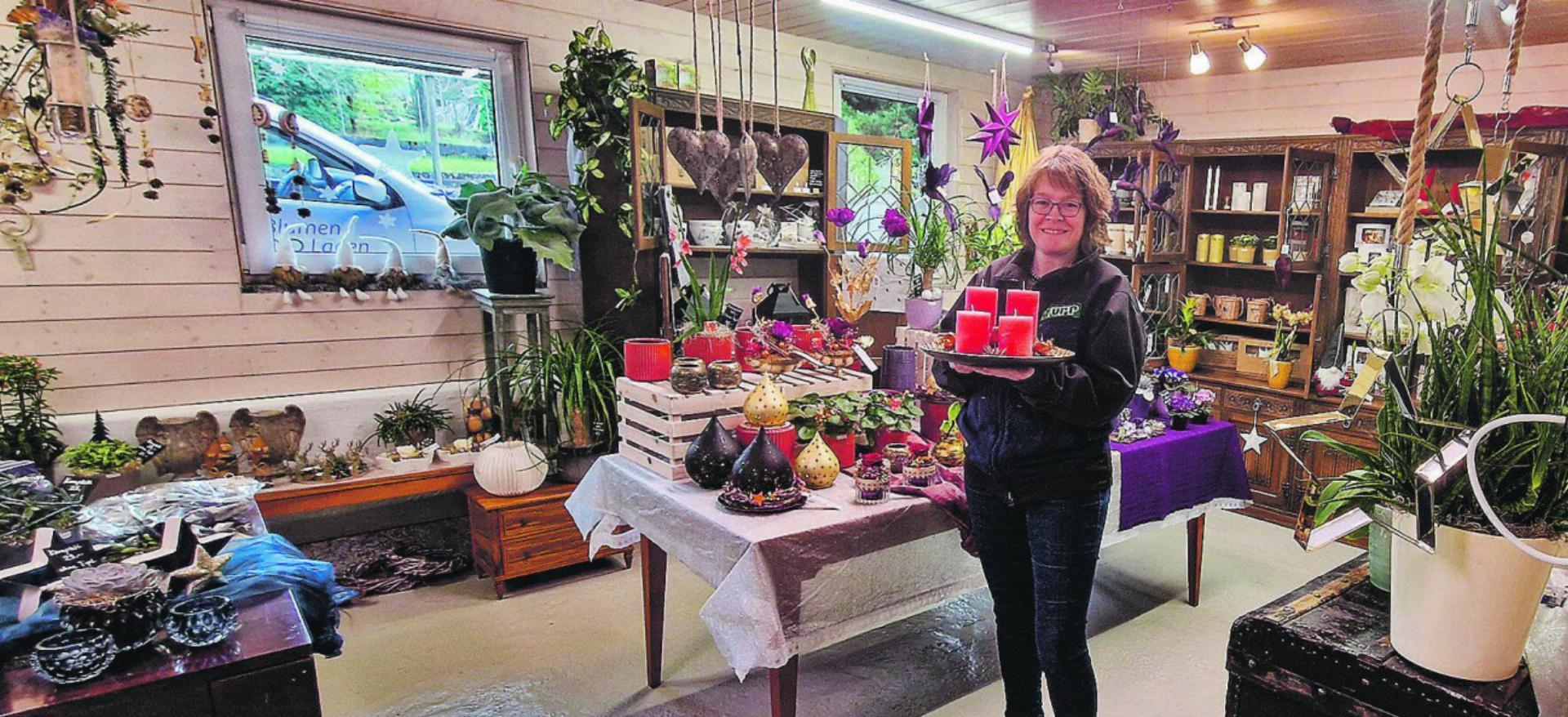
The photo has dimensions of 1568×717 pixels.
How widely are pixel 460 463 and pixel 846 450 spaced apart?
1833 mm

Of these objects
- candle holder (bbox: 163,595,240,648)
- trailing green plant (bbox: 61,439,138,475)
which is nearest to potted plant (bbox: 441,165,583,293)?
trailing green plant (bbox: 61,439,138,475)

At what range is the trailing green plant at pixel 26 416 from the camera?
255 cm

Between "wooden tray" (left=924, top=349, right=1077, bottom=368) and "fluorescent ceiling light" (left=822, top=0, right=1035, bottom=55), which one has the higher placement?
"fluorescent ceiling light" (left=822, top=0, right=1035, bottom=55)

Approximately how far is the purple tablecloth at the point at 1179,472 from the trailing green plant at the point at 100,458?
3.24m

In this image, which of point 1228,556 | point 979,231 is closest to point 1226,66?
point 979,231

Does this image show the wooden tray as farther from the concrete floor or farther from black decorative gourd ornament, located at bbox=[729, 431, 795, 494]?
the concrete floor

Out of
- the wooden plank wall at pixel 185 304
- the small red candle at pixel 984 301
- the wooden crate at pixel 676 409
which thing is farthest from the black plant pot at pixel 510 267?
the small red candle at pixel 984 301

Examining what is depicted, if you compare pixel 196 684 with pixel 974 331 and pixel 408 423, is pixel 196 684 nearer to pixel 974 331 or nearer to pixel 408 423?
pixel 974 331

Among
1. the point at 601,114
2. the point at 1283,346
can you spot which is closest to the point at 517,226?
the point at 601,114

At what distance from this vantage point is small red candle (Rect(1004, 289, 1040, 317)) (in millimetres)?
1518

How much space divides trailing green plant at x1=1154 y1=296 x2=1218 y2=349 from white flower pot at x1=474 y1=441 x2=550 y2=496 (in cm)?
358

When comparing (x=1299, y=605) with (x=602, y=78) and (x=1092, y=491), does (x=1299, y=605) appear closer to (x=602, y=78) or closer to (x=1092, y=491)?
(x=1092, y=491)

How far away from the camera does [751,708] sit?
240 cm

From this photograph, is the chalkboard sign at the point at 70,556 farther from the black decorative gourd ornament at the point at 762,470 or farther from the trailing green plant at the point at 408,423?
the trailing green plant at the point at 408,423
